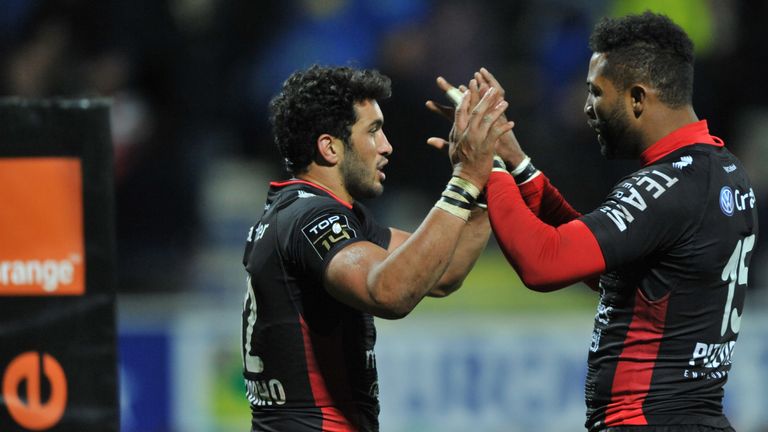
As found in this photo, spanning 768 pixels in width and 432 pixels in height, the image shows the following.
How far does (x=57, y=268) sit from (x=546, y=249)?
6.06 ft

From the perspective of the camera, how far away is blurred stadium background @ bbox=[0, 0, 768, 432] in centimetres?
875

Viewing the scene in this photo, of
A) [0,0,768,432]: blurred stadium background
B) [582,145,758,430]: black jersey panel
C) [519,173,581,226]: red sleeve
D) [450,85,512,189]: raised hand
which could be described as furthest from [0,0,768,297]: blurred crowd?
[582,145,758,430]: black jersey panel

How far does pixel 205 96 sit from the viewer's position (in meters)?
10.6

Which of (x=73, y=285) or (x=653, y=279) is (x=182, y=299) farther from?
(x=653, y=279)

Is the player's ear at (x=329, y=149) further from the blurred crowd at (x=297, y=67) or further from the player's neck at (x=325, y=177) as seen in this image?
the blurred crowd at (x=297, y=67)

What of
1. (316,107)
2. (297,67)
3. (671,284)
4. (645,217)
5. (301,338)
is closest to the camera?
(645,217)

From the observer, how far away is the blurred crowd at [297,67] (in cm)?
979

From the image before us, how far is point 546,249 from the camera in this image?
4039mm

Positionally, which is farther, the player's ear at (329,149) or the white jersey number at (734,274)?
the player's ear at (329,149)

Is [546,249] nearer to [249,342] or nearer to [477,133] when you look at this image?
[477,133]

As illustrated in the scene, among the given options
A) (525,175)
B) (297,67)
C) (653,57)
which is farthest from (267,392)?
(297,67)

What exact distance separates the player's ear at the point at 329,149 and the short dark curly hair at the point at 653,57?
107 centimetres

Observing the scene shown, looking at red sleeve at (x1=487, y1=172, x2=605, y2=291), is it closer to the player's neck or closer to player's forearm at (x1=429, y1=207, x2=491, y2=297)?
the player's neck

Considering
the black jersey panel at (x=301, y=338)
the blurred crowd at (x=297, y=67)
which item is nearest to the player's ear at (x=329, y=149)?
the black jersey panel at (x=301, y=338)
